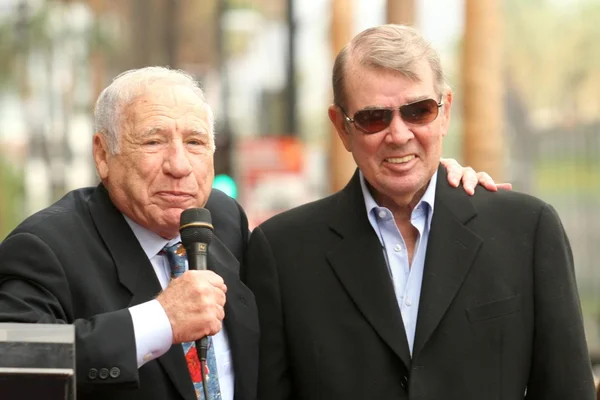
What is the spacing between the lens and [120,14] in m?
37.3

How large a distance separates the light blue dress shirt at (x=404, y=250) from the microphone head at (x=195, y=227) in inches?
29.4

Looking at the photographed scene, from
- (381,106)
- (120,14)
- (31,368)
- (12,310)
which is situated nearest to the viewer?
(31,368)

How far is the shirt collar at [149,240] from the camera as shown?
159 inches

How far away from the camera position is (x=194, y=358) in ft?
12.9

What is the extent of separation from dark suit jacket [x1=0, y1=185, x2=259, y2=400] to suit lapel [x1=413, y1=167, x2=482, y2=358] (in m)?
0.60

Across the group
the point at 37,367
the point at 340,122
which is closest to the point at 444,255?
the point at 340,122

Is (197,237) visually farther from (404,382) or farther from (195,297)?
(404,382)

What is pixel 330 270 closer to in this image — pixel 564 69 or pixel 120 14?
pixel 564 69

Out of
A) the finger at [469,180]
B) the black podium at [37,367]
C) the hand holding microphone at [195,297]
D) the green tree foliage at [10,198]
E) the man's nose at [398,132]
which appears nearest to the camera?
the black podium at [37,367]

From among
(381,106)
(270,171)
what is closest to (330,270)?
(381,106)

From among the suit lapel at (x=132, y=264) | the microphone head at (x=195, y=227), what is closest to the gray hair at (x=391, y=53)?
the microphone head at (x=195, y=227)

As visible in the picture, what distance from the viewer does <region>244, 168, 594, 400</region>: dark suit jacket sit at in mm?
3920

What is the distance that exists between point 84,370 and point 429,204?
1326 mm

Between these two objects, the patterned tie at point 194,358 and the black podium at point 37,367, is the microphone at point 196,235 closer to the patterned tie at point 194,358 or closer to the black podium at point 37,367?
the patterned tie at point 194,358
